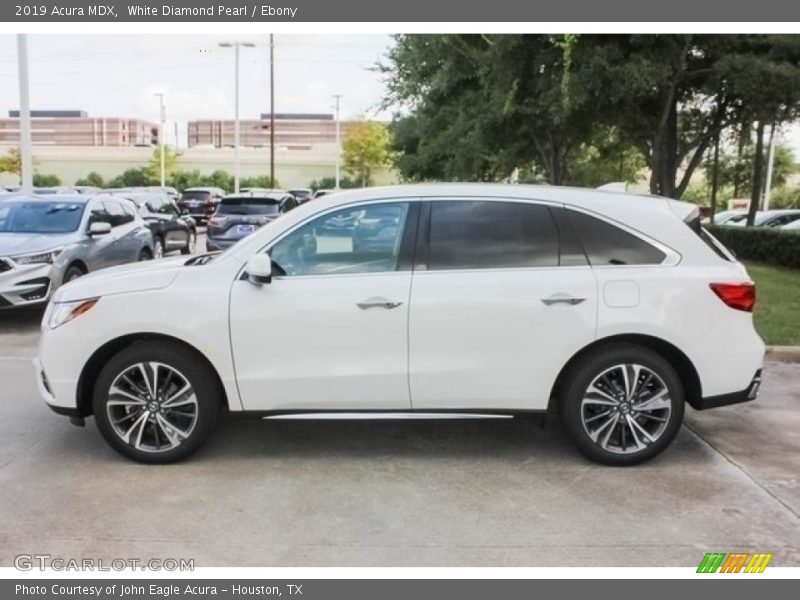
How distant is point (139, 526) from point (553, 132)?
15.6m

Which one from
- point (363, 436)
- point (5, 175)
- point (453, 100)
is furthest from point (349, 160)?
point (363, 436)

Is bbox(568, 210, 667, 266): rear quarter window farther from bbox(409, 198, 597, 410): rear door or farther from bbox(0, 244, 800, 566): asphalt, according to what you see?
bbox(0, 244, 800, 566): asphalt

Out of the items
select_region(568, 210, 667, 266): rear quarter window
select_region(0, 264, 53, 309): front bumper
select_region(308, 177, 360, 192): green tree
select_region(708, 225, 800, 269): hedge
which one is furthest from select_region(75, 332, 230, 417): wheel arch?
select_region(308, 177, 360, 192): green tree

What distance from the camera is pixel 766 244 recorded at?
54.4 feet

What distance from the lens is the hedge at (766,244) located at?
15.5m

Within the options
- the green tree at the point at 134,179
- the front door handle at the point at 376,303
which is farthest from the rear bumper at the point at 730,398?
the green tree at the point at 134,179

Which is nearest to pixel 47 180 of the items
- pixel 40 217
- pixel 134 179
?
pixel 134 179

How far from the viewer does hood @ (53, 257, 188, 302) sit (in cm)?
469

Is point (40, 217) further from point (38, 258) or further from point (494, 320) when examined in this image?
point (494, 320)

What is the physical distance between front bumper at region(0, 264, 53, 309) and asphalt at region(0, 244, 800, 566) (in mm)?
3688

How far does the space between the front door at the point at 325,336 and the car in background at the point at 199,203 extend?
28.6 meters

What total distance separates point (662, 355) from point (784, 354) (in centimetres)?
361

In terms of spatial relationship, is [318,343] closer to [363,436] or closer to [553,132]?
[363,436]

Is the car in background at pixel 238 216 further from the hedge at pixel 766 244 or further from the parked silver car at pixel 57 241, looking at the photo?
the hedge at pixel 766 244
